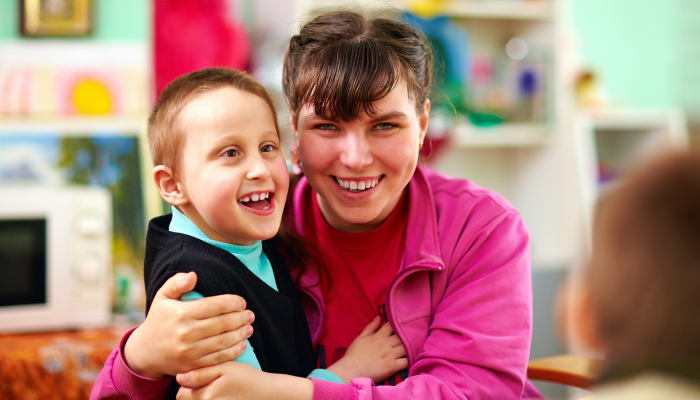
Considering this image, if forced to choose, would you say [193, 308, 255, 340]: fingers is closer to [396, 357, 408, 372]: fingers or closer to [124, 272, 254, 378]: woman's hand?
[124, 272, 254, 378]: woman's hand

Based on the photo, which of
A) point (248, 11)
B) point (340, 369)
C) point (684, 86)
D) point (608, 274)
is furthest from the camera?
point (684, 86)

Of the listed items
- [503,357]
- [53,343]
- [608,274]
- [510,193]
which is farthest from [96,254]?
[510,193]

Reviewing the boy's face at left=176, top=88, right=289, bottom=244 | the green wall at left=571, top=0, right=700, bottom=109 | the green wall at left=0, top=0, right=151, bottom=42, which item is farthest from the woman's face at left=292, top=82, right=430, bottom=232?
the green wall at left=571, top=0, right=700, bottom=109

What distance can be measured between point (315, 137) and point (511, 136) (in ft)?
5.73

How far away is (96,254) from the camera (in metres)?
1.88

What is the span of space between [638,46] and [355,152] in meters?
2.71

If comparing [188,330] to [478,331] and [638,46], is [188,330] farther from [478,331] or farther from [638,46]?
[638,46]

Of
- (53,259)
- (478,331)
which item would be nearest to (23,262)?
(53,259)

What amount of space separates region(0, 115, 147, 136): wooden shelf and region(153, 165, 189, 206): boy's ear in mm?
1184

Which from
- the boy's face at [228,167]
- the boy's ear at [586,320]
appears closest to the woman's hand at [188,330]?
the boy's face at [228,167]

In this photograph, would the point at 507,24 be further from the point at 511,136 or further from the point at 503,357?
the point at 503,357

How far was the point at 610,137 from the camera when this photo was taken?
285cm

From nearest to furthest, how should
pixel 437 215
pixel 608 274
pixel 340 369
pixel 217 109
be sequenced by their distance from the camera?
pixel 608 274 < pixel 217 109 < pixel 340 369 < pixel 437 215

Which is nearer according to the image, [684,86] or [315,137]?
[315,137]
